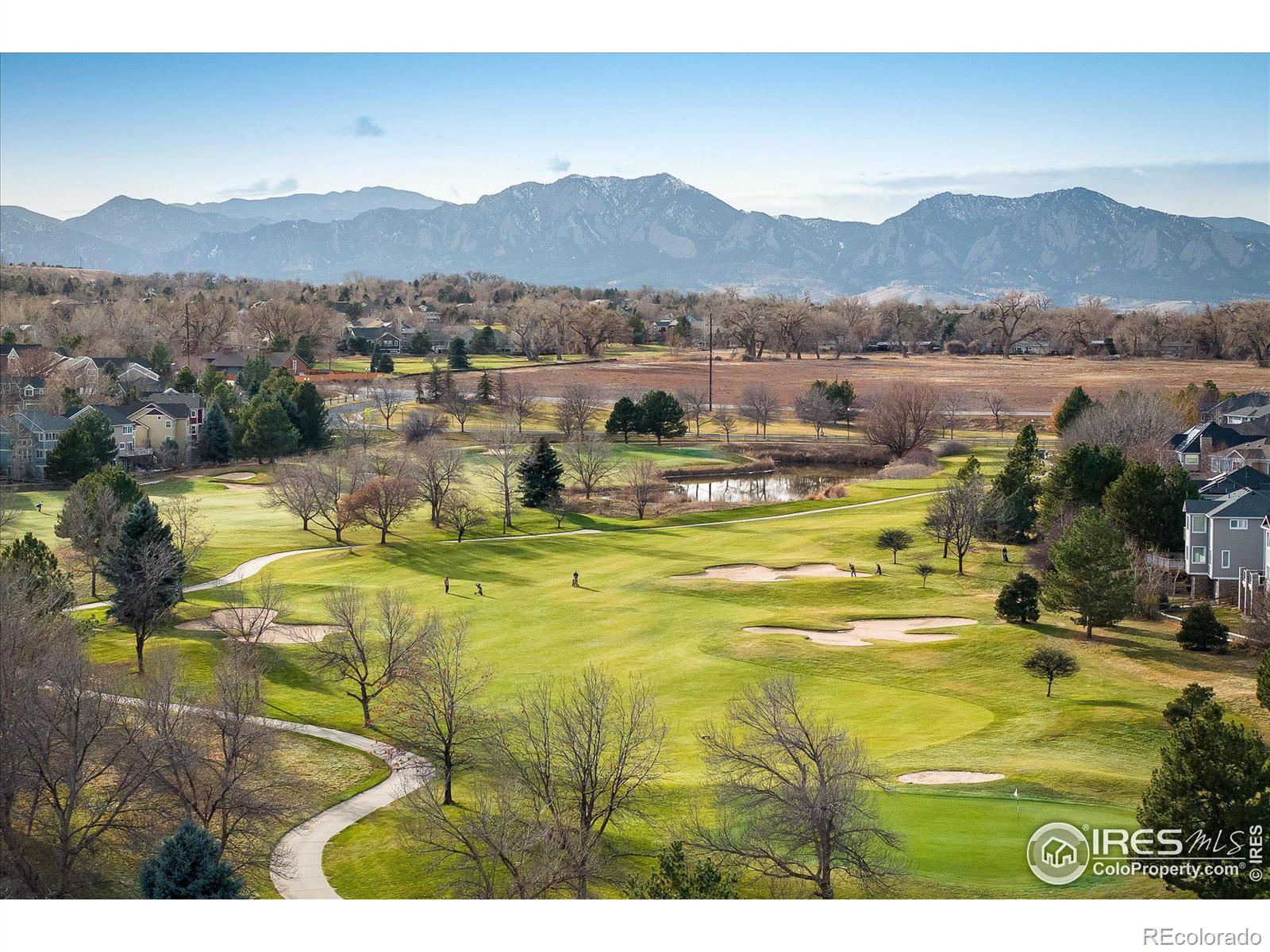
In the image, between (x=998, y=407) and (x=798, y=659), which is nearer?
(x=798, y=659)

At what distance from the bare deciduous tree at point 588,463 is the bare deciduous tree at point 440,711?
33961 mm

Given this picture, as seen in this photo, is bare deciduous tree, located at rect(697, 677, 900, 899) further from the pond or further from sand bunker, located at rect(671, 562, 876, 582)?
the pond

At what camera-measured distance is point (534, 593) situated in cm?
4806

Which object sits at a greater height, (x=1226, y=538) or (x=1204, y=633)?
(x=1226, y=538)

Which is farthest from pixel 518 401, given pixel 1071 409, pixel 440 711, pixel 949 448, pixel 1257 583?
pixel 440 711

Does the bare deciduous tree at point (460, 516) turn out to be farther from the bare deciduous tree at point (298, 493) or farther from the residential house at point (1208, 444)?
the residential house at point (1208, 444)

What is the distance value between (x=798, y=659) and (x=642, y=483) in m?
29.5

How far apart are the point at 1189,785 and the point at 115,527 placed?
41489mm

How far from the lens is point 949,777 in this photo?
27.3 metres

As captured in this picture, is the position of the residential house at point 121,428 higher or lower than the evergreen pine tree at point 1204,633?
higher

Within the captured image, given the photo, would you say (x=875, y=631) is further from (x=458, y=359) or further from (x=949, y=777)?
(x=458, y=359)

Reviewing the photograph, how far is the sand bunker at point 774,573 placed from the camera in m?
49.8

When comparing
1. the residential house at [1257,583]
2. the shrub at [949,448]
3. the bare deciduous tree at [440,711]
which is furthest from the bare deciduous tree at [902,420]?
the bare deciduous tree at [440,711]

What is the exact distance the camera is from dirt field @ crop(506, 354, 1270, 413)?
10262 cm
